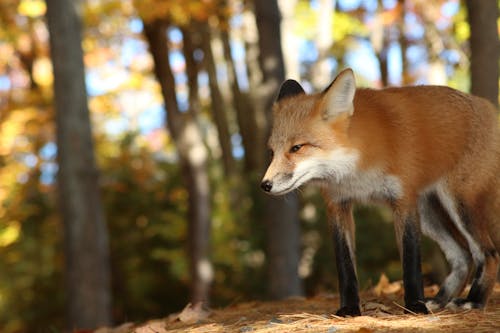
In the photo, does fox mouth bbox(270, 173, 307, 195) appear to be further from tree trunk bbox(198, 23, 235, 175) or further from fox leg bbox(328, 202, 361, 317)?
tree trunk bbox(198, 23, 235, 175)

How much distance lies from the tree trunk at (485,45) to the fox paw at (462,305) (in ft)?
8.76

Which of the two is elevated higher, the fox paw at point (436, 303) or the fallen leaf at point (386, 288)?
the fox paw at point (436, 303)

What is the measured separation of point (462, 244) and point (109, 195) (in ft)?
35.8

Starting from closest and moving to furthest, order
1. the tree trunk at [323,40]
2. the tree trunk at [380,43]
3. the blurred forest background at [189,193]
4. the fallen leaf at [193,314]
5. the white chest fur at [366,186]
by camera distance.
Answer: the white chest fur at [366,186]
the fallen leaf at [193,314]
the blurred forest background at [189,193]
the tree trunk at [323,40]
the tree trunk at [380,43]

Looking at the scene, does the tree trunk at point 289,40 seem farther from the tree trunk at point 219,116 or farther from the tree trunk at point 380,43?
the tree trunk at point 380,43

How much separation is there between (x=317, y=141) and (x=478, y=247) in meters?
1.43

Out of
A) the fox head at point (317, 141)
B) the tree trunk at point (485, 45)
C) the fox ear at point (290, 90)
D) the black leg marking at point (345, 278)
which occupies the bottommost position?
the black leg marking at point (345, 278)

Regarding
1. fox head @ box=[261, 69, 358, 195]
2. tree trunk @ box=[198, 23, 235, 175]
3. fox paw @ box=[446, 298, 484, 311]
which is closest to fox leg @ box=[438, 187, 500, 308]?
fox paw @ box=[446, 298, 484, 311]

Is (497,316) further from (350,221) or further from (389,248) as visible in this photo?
(389,248)

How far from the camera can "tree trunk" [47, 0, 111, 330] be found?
912cm

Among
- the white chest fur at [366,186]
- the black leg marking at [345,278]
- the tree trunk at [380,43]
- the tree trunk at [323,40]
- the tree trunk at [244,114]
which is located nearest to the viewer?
the white chest fur at [366,186]

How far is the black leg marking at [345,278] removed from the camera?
4574 mm

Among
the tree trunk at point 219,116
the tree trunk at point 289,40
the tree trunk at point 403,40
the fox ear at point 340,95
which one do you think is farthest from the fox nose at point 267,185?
the tree trunk at point 403,40

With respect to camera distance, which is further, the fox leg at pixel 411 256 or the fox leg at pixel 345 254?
the fox leg at pixel 345 254
